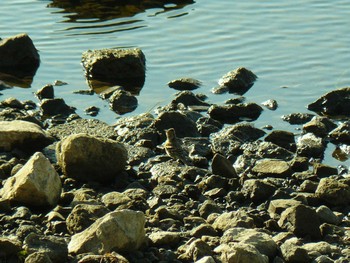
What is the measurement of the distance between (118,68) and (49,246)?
748cm

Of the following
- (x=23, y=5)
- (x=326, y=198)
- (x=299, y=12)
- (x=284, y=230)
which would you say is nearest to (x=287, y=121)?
(x=326, y=198)

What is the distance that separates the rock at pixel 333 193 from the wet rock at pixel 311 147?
1.58 metres

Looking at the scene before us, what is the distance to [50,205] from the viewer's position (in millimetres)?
9078

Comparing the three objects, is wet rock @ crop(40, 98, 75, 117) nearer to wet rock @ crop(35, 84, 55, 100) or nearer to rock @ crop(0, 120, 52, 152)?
wet rock @ crop(35, 84, 55, 100)

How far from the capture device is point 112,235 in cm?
759

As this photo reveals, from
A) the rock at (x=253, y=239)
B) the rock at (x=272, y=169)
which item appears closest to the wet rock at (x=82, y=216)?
the rock at (x=253, y=239)

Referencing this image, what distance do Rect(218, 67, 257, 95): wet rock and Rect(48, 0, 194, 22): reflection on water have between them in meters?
4.54

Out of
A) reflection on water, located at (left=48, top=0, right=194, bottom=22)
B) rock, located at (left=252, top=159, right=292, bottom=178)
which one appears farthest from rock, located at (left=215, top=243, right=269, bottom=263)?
reflection on water, located at (left=48, top=0, right=194, bottom=22)

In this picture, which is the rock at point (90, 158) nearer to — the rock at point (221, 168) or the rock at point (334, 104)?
the rock at point (221, 168)

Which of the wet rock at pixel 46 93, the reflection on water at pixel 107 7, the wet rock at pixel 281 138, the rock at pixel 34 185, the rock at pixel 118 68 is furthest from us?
the reflection on water at pixel 107 7

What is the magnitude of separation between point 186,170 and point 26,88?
4.50m

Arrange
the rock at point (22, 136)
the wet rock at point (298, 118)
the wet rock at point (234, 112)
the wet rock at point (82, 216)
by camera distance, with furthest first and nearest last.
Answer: the wet rock at point (234, 112) → the wet rock at point (298, 118) → the rock at point (22, 136) → the wet rock at point (82, 216)

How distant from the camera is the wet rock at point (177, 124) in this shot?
39.7 feet

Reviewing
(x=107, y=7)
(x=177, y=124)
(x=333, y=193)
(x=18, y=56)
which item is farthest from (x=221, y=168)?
(x=107, y=7)
